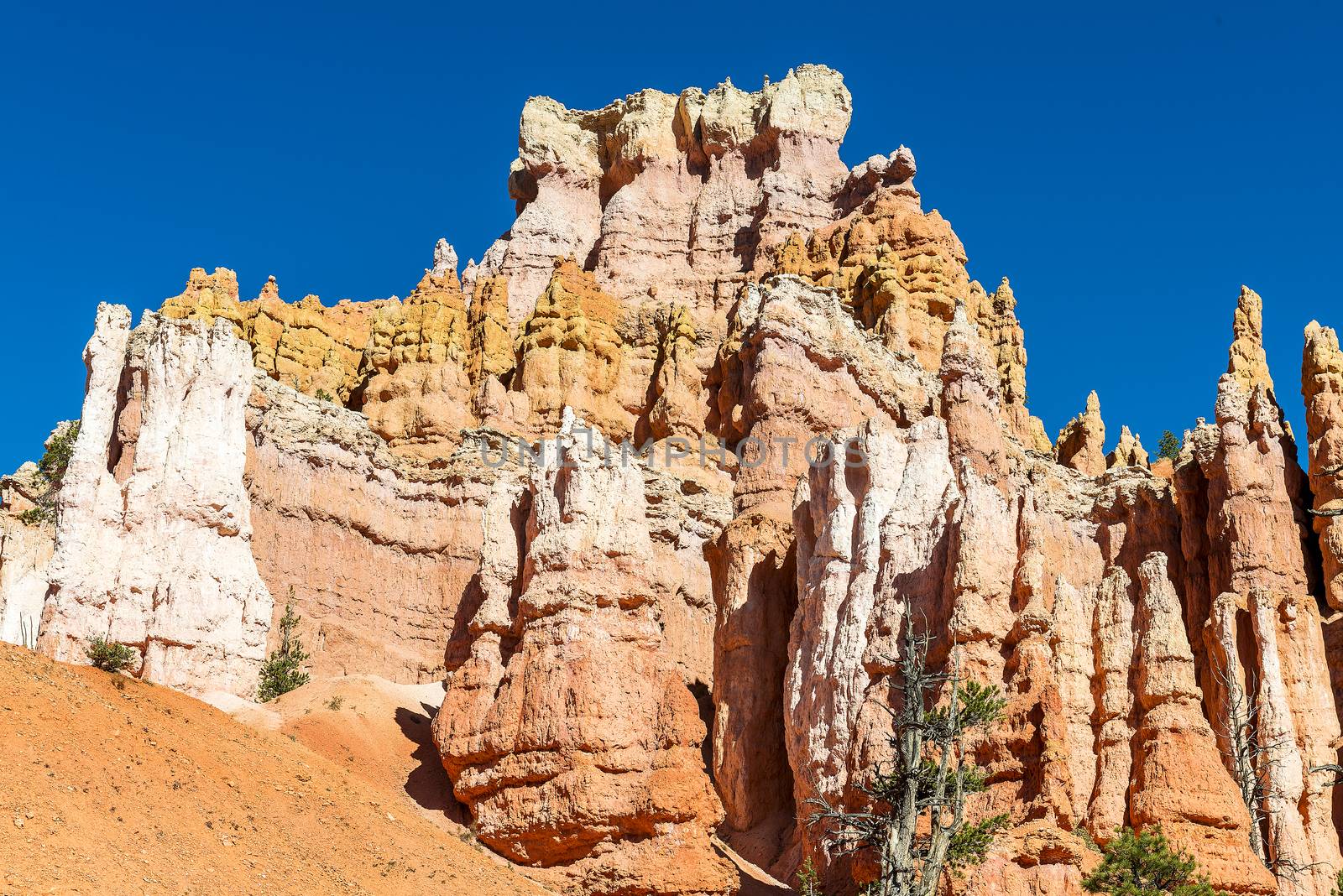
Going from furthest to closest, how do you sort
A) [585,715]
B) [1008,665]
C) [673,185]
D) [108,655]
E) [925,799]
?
[673,185], [108,655], [585,715], [1008,665], [925,799]

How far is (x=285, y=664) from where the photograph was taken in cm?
3688

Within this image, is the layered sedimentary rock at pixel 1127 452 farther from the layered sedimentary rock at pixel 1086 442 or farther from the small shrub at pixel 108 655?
the small shrub at pixel 108 655

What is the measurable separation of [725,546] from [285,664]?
36.9ft

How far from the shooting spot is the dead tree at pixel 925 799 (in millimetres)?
23875

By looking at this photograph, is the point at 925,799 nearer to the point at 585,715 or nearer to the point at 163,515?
the point at 585,715

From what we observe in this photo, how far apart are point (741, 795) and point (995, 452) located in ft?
52.6

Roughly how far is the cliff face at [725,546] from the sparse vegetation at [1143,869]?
0.83 m

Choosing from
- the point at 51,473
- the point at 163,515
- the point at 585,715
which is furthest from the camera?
the point at 51,473

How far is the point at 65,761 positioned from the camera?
22.5 meters

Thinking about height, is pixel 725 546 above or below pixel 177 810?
above

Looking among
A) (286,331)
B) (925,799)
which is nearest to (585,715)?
(925,799)

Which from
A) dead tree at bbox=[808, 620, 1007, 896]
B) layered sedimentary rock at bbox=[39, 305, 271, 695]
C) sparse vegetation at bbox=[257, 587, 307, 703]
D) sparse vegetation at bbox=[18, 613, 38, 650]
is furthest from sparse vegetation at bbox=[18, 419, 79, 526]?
dead tree at bbox=[808, 620, 1007, 896]

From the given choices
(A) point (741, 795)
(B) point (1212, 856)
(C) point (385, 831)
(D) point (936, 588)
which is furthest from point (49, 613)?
(B) point (1212, 856)

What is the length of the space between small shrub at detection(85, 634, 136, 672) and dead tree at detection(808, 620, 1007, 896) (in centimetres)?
1362
